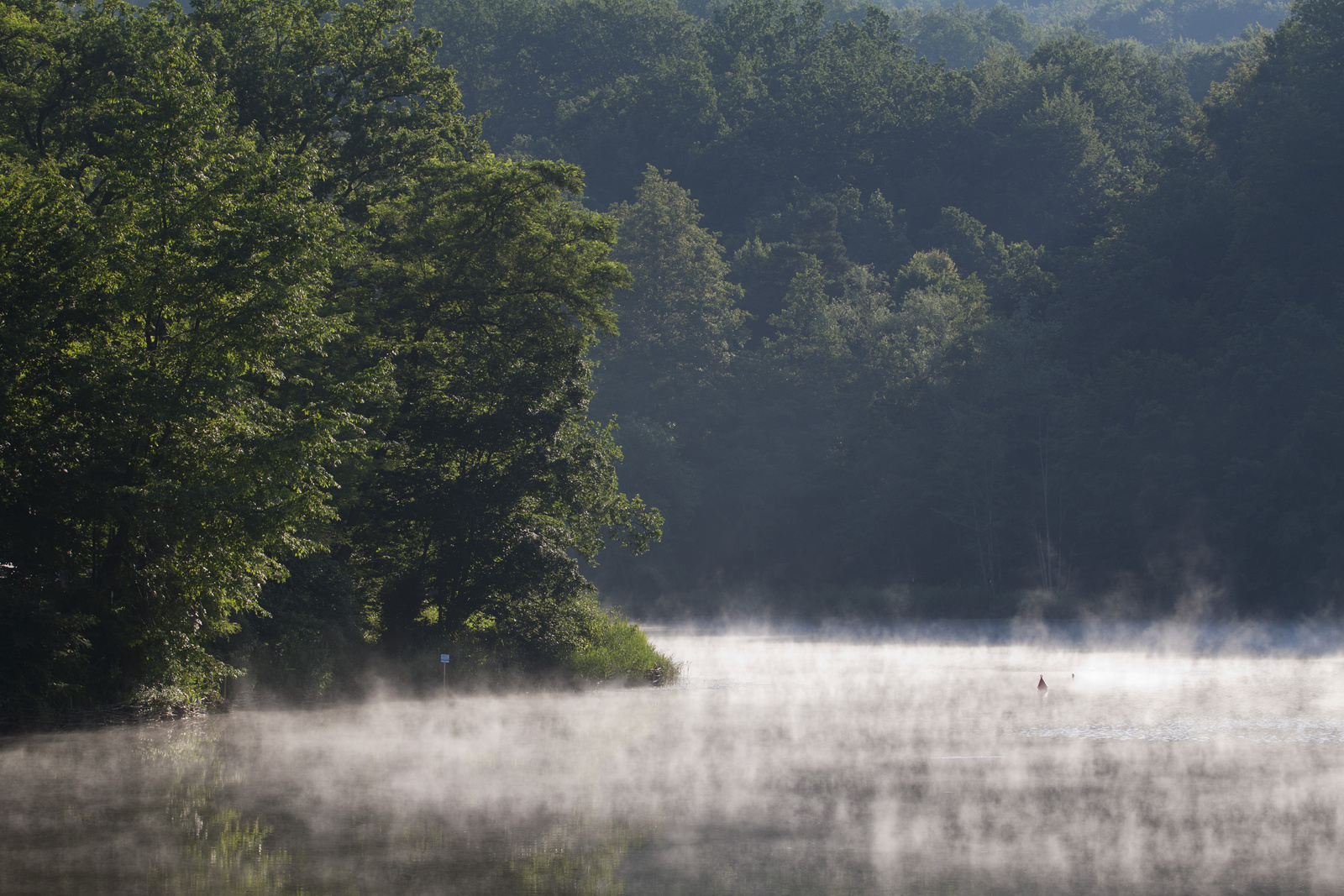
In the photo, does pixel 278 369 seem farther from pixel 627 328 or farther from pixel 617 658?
pixel 627 328

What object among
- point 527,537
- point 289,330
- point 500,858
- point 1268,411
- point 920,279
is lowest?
point 500,858

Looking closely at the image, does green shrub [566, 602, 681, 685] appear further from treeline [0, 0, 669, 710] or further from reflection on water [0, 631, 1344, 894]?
reflection on water [0, 631, 1344, 894]

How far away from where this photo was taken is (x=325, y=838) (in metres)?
15.6

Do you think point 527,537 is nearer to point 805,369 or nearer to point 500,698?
point 500,698

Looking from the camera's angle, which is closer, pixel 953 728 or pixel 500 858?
pixel 500 858

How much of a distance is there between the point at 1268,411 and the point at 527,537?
47906mm

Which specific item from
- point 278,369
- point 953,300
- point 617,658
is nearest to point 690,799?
point 278,369

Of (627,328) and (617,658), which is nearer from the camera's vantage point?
(617,658)

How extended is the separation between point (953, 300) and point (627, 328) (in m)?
22.9

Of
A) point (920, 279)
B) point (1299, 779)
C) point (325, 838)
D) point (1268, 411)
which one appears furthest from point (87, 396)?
point (920, 279)

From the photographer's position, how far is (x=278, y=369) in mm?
30250

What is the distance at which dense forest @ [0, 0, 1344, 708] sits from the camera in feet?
83.8

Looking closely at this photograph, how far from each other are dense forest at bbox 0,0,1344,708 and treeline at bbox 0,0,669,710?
0.35ft

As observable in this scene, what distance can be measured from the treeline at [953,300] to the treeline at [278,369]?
41.5 metres
